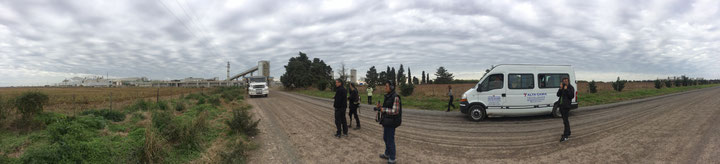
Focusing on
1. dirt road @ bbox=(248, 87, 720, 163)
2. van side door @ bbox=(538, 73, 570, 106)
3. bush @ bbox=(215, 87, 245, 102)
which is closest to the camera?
dirt road @ bbox=(248, 87, 720, 163)

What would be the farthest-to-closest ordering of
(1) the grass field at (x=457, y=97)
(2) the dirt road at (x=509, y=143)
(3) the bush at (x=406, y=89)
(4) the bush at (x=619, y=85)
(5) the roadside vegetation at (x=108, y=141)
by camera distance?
1. (4) the bush at (x=619, y=85)
2. (3) the bush at (x=406, y=89)
3. (1) the grass field at (x=457, y=97)
4. (2) the dirt road at (x=509, y=143)
5. (5) the roadside vegetation at (x=108, y=141)

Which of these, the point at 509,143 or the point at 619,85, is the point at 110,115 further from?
the point at 619,85

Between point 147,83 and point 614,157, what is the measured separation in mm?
142620

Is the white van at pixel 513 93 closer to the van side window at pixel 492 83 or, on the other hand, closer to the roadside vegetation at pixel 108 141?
the van side window at pixel 492 83

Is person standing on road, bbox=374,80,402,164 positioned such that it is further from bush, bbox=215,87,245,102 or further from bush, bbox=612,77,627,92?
bush, bbox=612,77,627,92

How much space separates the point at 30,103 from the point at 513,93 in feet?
45.5

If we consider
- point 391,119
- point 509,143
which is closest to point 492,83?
point 509,143

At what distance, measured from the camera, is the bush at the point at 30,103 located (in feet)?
20.4

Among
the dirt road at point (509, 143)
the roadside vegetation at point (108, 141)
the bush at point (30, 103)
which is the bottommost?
the dirt road at point (509, 143)

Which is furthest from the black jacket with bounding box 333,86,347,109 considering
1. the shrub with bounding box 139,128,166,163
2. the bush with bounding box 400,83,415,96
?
the bush with bounding box 400,83,415,96

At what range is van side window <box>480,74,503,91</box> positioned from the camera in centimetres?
811

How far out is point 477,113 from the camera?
8078mm

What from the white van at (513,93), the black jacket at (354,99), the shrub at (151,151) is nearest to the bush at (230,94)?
the black jacket at (354,99)

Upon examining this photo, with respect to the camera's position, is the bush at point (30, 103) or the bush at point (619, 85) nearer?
the bush at point (30, 103)
